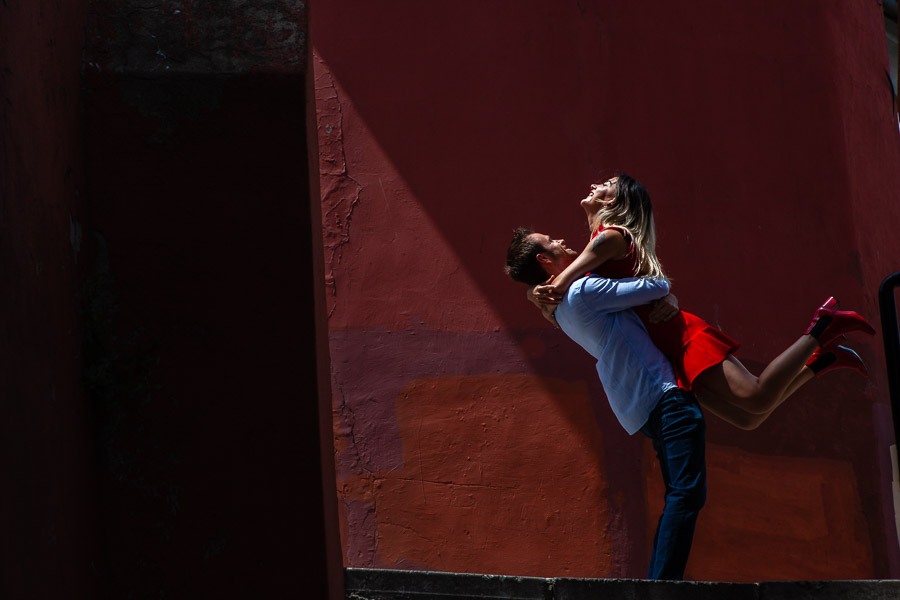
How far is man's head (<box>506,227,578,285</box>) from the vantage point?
13.2ft

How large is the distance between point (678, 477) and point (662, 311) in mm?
580

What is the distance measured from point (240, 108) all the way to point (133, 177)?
0.94 feet

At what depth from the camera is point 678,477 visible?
359 centimetres

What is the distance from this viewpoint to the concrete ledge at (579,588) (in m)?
2.97

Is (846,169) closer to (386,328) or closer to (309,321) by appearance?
(386,328)

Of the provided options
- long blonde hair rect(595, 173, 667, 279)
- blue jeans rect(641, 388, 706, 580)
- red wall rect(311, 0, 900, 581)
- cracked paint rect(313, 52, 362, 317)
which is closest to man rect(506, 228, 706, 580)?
blue jeans rect(641, 388, 706, 580)

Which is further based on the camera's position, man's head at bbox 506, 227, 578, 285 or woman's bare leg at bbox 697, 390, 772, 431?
man's head at bbox 506, 227, 578, 285

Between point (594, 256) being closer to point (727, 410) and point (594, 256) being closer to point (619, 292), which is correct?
point (619, 292)

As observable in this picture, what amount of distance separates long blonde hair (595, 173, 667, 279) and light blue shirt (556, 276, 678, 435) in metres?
0.11

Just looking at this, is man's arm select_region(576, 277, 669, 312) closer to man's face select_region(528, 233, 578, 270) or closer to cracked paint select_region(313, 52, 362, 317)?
man's face select_region(528, 233, 578, 270)

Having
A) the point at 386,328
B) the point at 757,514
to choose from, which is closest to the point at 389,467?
the point at 386,328

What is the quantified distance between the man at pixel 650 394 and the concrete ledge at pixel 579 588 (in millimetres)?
389

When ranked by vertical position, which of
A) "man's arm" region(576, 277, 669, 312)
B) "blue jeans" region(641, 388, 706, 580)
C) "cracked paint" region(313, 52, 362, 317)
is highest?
"cracked paint" region(313, 52, 362, 317)

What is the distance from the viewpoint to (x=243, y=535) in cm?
234
